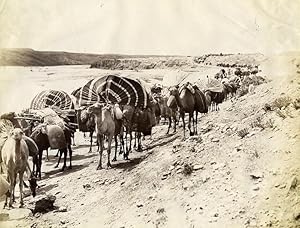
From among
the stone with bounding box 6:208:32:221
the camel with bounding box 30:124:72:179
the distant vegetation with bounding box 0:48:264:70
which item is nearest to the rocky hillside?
the distant vegetation with bounding box 0:48:264:70

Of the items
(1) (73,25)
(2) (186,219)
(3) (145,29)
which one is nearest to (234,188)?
(2) (186,219)

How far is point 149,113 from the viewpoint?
1769mm

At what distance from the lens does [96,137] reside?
173 cm

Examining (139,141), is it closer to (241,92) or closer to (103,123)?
(103,123)

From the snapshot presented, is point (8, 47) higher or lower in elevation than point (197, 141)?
higher

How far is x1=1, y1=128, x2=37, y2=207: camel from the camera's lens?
1.71m

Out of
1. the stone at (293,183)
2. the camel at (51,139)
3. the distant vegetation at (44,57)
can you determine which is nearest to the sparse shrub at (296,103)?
the stone at (293,183)

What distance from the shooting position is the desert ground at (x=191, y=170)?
1.65m

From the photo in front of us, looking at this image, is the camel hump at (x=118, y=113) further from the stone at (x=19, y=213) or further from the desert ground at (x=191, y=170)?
the stone at (x=19, y=213)

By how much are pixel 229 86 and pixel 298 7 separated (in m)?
0.35

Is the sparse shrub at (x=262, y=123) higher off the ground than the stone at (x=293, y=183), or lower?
higher

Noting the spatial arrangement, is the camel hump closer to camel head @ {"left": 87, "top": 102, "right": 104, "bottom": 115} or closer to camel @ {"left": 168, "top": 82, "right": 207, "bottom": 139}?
camel head @ {"left": 87, "top": 102, "right": 104, "bottom": 115}

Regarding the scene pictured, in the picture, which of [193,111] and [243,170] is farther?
[193,111]

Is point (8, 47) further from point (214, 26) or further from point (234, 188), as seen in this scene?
point (234, 188)
